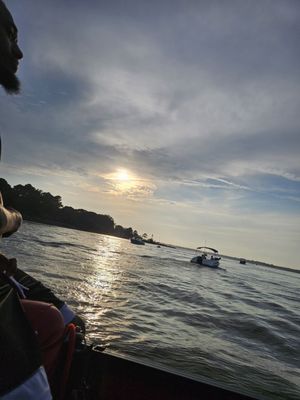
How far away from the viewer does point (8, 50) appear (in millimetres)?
2031

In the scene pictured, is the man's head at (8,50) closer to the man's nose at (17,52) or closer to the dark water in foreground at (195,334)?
the man's nose at (17,52)

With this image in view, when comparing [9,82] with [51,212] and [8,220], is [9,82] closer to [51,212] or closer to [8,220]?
[8,220]

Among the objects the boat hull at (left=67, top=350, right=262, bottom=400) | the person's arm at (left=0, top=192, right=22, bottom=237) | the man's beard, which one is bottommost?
the boat hull at (left=67, top=350, right=262, bottom=400)

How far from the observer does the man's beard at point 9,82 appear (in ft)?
6.99

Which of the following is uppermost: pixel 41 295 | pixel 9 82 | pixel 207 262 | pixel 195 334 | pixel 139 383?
pixel 9 82

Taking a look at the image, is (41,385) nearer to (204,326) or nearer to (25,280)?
(25,280)

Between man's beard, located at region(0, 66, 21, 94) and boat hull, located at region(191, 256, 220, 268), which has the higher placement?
man's beard, located at region(0, 66, 21, 94)

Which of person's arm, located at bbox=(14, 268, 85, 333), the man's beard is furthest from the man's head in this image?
person's arm, located at bbox=(14, 268, 85, 333)

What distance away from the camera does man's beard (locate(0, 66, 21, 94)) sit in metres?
2.13

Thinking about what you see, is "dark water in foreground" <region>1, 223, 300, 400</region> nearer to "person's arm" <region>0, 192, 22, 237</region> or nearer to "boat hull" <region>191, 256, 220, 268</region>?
"person's arm" <region>0, 192, 22, 237</region>

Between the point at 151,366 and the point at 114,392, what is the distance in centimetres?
52

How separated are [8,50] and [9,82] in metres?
0.25

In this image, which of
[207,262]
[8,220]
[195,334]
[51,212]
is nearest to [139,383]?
[8,220]

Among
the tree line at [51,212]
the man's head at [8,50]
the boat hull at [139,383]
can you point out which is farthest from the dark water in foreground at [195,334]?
the tree line at [51,212]
